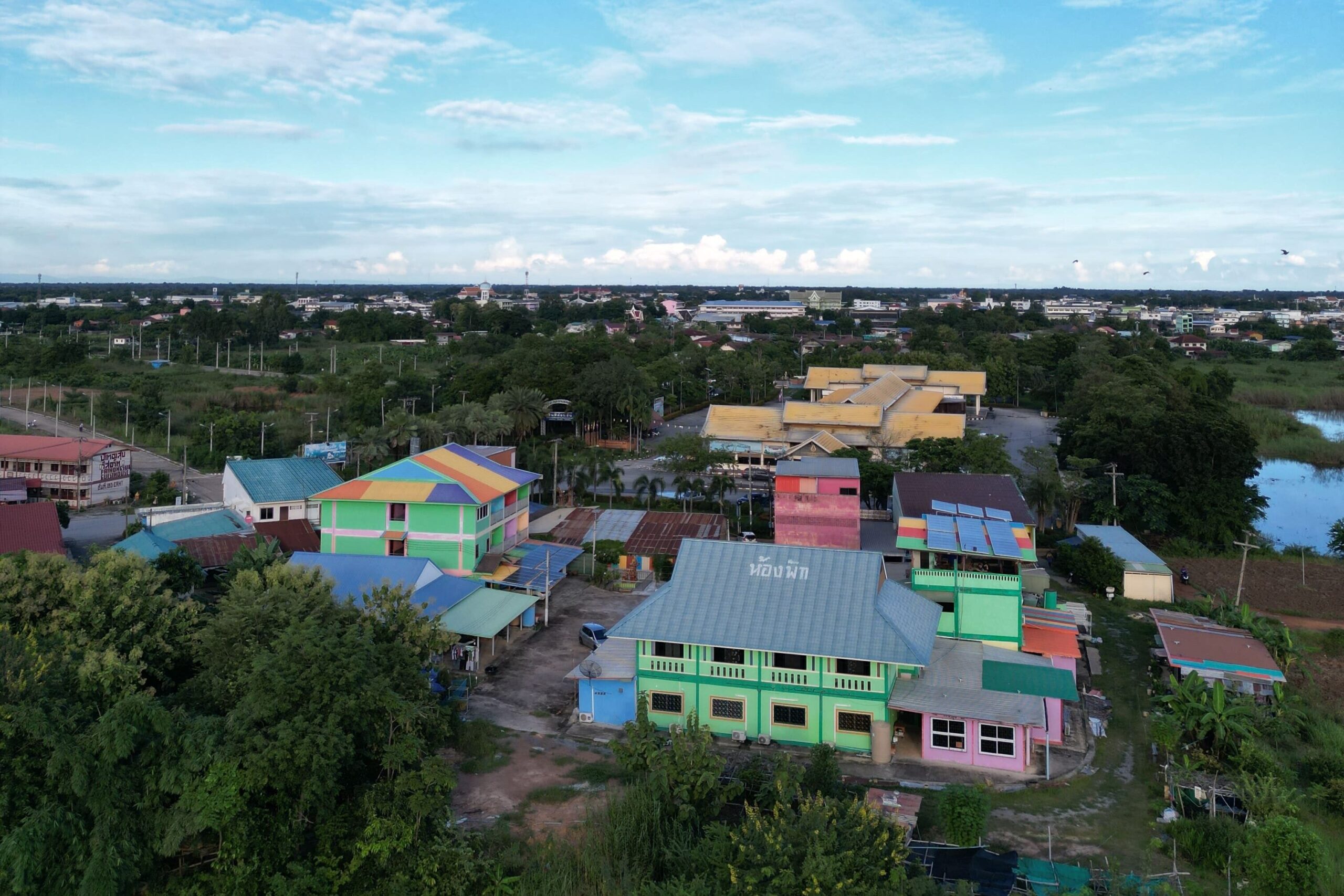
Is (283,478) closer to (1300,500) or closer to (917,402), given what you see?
(917,402)

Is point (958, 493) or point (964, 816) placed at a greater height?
point (958, 493)

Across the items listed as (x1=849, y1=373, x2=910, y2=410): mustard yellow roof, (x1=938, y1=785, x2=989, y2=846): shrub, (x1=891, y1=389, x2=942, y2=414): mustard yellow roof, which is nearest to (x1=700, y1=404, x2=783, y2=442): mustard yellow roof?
(x1=849, y1=373, x2=910, y2=410): mustard yellow roof

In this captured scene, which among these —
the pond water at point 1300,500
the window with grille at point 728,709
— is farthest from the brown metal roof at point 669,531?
the pond water at point 1300,500

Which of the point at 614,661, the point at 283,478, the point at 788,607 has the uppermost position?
the point at 788,607

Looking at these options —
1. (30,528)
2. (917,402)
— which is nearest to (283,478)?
(30,528)

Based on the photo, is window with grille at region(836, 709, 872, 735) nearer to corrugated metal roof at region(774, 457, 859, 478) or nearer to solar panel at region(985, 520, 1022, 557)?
solar panel at region(985, 520, 1022, 557)

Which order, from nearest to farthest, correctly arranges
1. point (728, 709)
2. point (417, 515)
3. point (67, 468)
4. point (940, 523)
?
1. point (728, 709)
2. point (940, 523)
3. point (417, 515)
4. point (67, 468)

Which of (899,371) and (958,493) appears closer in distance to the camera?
(958,493)

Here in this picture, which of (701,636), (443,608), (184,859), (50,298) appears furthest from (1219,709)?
(50,298)

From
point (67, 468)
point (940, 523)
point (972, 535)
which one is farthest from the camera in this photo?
point (67, 468)
